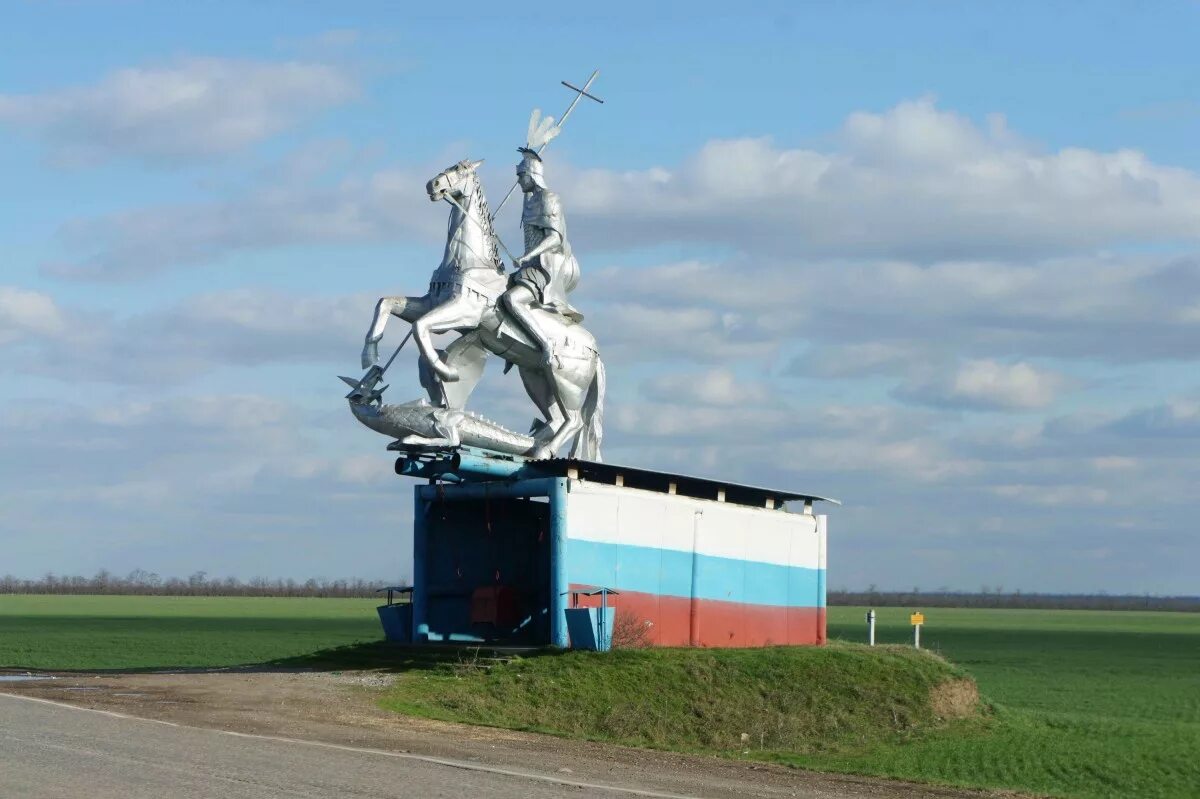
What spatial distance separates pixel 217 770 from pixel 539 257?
16.4m

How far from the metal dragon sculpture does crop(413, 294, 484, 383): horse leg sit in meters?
0.02

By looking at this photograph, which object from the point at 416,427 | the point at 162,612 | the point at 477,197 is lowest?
Answer: the point at 162,612

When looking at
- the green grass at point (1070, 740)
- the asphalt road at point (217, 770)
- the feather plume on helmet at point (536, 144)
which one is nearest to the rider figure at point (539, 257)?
the feather plume on helmet at point (536, 144)

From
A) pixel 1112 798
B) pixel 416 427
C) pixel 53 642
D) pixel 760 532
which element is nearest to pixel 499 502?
pixel 416 427

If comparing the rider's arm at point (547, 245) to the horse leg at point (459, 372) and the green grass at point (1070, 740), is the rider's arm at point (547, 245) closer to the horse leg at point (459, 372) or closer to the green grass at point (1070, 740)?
the horse leg at point (459, 372)

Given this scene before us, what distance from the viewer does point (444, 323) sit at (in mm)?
28562

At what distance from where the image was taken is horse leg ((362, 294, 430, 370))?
28156 mm

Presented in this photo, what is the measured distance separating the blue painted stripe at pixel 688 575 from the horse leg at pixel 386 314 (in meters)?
4.89

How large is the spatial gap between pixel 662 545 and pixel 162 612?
80983 mm

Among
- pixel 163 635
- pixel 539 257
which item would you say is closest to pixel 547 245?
pixel 539 257

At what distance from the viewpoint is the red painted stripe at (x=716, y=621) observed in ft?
96.7

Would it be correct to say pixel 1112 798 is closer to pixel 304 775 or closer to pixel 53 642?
pixel 304 775

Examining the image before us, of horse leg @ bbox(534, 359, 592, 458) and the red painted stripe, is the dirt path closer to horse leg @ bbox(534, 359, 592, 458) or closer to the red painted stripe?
the red painted stripe

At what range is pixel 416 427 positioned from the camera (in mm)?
27938
